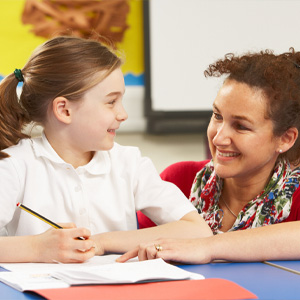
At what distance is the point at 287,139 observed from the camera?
166cm

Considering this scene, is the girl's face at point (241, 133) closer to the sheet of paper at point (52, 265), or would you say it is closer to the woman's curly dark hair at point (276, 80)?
the woman's curly dark hair at point (276, 80)

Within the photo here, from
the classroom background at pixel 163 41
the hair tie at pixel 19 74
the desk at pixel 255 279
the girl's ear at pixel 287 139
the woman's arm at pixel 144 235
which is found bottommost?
the desk at pixel 255 279

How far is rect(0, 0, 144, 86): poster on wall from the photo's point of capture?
121 inches

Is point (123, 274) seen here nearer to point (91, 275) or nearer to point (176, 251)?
point (91, 275)

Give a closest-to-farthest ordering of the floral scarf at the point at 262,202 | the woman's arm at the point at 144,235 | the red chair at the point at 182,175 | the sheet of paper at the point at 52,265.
Answer: 1. the sheet of paper at the point at 52,265
2. the woman's arm at the point at 144,235
3. the floral scarf at the point at 262,202
4. the red chair at the point at 182,175

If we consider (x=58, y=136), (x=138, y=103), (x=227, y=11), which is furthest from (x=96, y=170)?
(x=227, y=11)

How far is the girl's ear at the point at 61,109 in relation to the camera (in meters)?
1.50

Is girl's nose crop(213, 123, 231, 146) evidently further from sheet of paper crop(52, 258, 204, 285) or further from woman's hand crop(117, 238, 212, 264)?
sheet of paper crop(52, 258, 204, 285)

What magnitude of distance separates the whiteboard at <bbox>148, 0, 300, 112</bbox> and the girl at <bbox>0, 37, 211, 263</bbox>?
174 centimetres

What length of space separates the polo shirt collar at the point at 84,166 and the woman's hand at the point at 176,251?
1.19 feet

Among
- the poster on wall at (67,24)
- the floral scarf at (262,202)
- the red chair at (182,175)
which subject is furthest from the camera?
the poster on wall at (67,24)

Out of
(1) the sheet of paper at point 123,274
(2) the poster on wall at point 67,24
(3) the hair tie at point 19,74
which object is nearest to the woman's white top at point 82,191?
(3) the hair tie at point 19,74

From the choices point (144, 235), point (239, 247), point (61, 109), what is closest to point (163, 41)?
point (61, 109)

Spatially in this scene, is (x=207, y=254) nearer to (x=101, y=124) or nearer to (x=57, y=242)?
(x=57, y=242)
